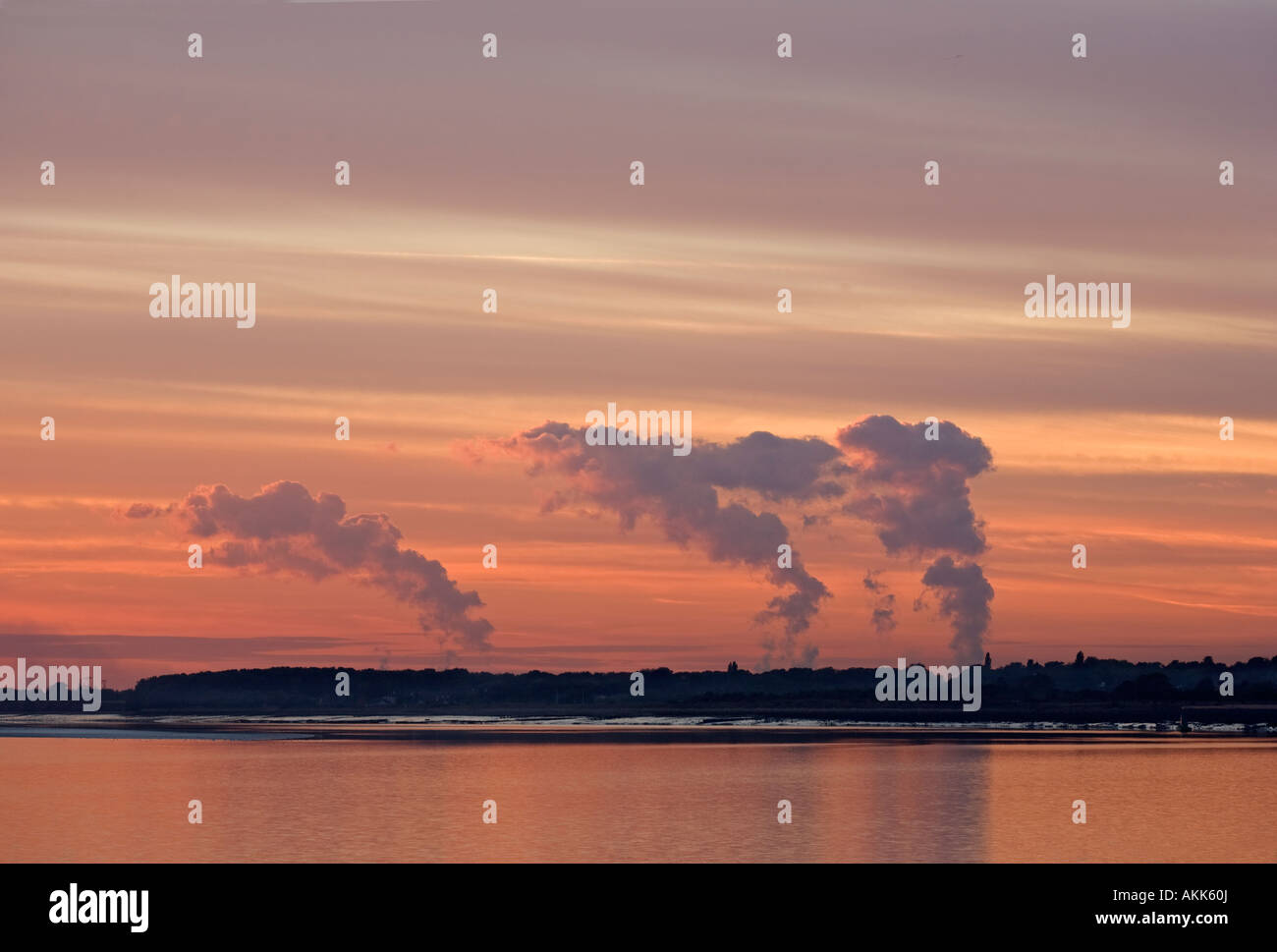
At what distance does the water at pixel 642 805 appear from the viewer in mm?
58344

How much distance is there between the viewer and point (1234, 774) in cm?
9438

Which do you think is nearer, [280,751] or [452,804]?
[452,804]

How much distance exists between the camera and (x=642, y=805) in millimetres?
73312

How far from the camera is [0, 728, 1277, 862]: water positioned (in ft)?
191

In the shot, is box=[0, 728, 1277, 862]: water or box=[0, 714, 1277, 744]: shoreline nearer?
box=[0, 728, 1277, 862]: water

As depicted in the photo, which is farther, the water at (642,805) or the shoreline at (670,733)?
the shoreline at (670,733)

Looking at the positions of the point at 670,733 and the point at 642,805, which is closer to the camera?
the point at 642,805
